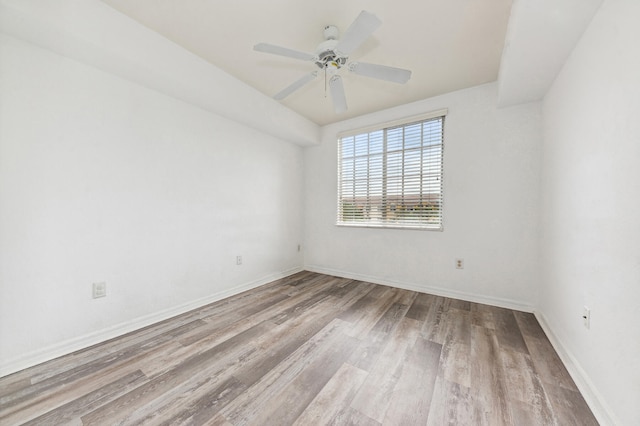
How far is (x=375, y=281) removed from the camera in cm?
350

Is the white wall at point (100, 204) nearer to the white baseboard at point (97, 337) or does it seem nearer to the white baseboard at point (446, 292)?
the white baseboard at point (97, 337)

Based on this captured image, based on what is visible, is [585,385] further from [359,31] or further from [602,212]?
[359,31]

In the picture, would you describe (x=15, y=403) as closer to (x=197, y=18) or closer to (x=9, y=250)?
(x=9, y=250)

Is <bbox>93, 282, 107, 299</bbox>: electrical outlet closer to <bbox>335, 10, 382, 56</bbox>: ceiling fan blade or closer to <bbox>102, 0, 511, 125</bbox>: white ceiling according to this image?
<bbox>102, 0, 511, 125</bbox>: white ceiling

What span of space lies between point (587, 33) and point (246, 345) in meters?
3.28

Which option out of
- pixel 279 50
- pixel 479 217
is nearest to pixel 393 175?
pixel 479 217

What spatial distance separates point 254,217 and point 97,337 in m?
1.97

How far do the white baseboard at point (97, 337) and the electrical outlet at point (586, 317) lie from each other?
3220mm

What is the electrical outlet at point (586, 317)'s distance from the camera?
144cm

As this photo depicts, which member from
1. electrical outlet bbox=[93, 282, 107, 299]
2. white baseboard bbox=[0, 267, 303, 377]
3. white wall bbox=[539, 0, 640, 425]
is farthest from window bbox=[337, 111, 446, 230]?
electrical outlet bbox=[93, 282, 107, 299]

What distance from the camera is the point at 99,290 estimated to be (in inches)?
77.2

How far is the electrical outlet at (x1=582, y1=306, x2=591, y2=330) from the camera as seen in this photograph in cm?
144

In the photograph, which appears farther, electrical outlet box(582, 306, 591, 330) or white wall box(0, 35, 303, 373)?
white wall box(0, 35, 303, 373)

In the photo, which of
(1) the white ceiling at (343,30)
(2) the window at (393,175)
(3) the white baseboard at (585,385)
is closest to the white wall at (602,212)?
(3) the white baseboard at (585,385)
